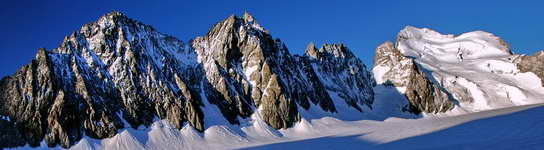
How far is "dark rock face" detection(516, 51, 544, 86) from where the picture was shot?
166625 millimetres

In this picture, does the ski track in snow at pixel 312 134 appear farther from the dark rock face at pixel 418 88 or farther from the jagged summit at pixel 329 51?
the jagged summit at pixel 329 51

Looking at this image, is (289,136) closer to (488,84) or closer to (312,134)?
(312,134)

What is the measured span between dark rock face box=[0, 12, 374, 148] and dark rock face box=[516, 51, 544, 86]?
85364 mm

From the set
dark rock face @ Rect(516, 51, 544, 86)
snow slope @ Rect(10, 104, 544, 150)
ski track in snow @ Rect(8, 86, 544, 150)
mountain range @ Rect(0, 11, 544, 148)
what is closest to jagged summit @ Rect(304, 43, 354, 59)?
mountain range @ Rect(0, 11, 544, 148)

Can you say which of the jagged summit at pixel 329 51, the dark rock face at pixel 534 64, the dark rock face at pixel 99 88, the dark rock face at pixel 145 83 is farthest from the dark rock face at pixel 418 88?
the dark rock face at pixel 99 88

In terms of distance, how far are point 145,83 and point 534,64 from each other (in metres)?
151

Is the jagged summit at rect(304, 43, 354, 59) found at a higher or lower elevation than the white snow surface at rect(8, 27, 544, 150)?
higher

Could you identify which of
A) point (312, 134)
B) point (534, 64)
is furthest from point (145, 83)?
point (534, 64)

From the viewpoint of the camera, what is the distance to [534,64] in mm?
169750

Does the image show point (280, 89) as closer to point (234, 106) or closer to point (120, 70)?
point (234, 106)

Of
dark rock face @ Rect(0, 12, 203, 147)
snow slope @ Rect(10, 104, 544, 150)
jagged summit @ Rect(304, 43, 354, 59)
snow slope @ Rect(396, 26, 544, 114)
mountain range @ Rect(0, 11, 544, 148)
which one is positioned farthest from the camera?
jagged summit @ Rect(304, 43, 354, 59)

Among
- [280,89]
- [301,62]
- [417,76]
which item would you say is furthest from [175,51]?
[417,76]

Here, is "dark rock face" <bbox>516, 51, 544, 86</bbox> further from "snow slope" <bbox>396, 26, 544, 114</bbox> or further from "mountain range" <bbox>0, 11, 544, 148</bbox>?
"mountain range" <bbox>0, 11, 544, 148</bbox>

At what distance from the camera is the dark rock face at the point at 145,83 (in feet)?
246
